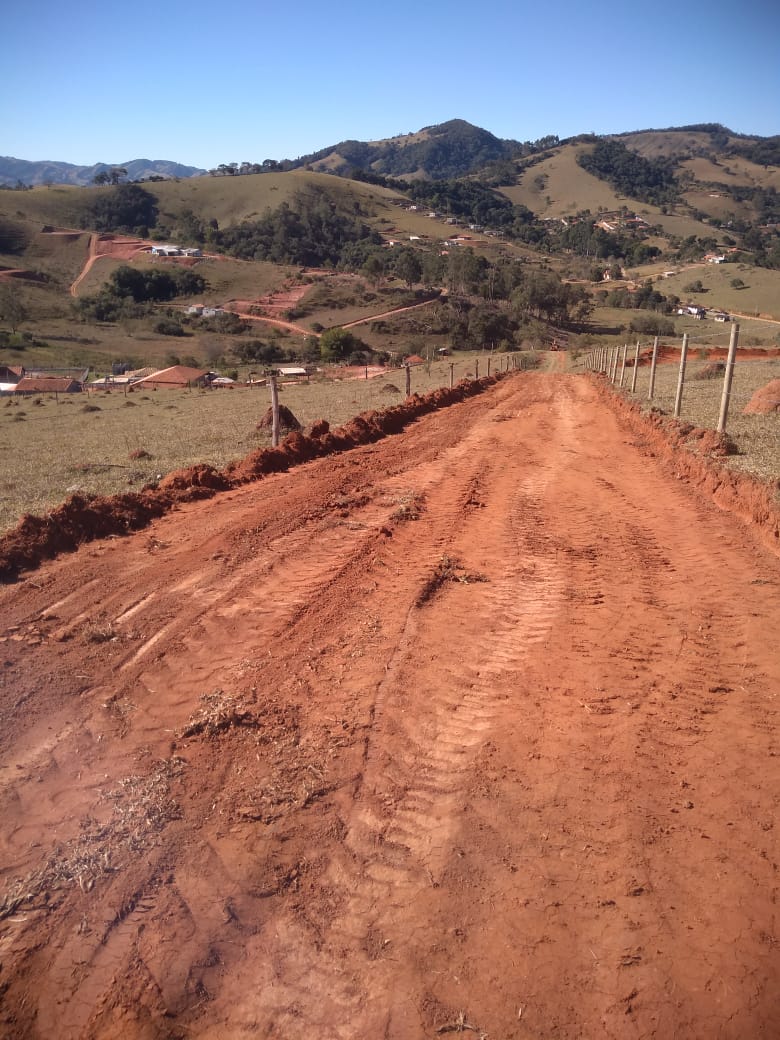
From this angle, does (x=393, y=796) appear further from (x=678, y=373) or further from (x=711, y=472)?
(x=678, y=373)

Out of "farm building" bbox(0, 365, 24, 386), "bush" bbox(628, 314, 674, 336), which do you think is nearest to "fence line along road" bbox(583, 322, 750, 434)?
"bush" bbox(628, 314, 674, 336)

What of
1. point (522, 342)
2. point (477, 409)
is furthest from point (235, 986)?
point (522, 342)

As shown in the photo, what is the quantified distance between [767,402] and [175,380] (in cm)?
4118

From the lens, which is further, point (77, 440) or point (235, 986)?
point (77, 440)

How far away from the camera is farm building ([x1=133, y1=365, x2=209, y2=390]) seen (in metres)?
45.9

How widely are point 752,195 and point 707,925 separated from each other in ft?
735

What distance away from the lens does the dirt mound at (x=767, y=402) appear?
1541 centimetres

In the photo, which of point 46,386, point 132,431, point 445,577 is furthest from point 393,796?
point 46,386

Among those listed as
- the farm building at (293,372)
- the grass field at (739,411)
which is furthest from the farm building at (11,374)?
the grass field at (739,411)

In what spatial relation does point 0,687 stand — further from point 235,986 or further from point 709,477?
point 709,477

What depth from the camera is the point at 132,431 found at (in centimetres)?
2241

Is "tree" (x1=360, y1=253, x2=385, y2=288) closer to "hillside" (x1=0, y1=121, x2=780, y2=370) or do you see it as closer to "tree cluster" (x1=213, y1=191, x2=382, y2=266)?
"hillside" (x1=0, y1=121, x2=780, y2=370)

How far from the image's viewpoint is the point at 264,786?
3.88 meters

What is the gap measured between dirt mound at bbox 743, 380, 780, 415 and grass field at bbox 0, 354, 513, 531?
10.9 meters
